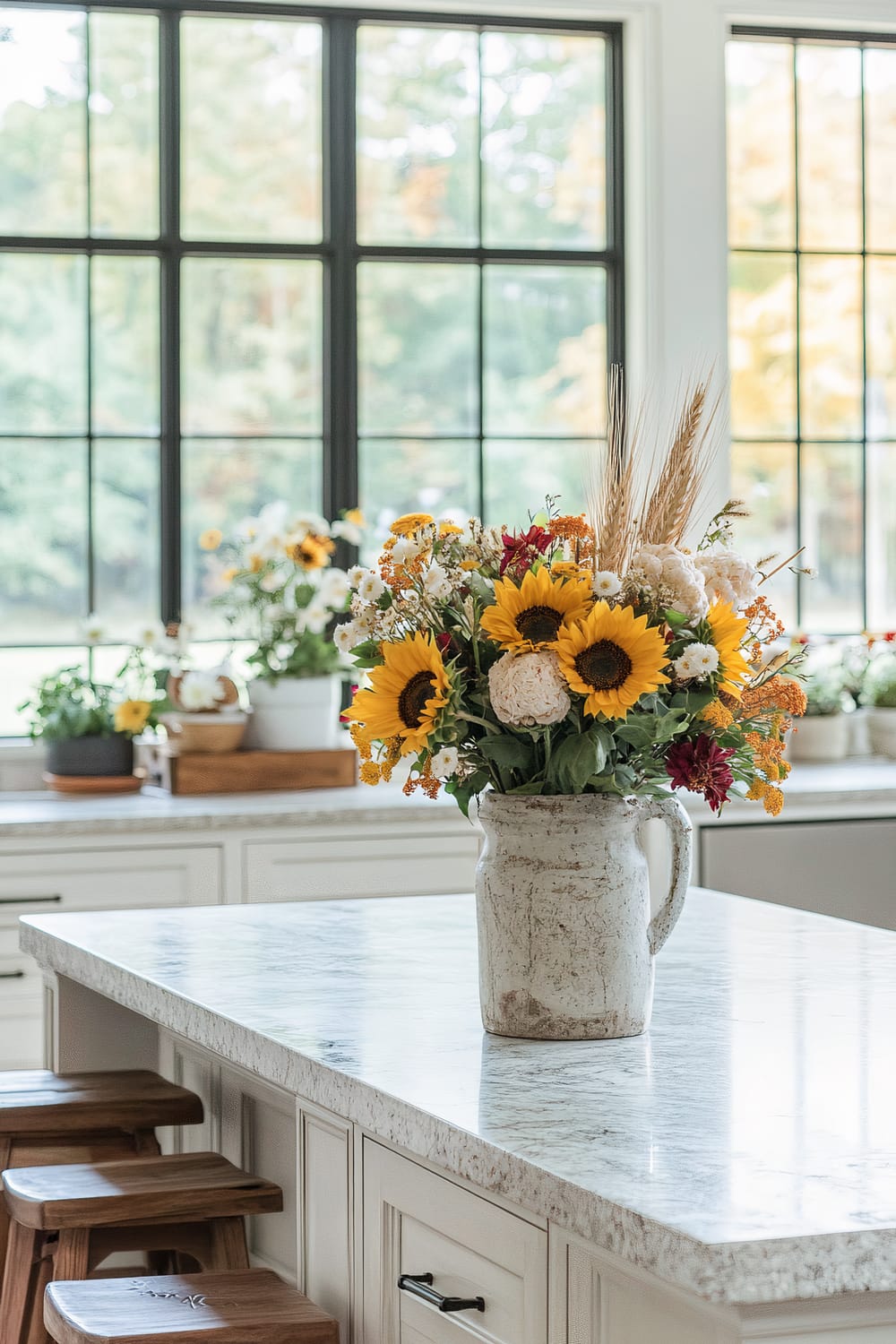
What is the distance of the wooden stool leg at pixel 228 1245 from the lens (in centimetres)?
196

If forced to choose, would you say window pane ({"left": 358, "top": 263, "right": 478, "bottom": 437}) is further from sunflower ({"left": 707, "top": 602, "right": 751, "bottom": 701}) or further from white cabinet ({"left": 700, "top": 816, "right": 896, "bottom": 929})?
sunflower ({"left": 707, "top": 602, "right": 751, "bottom": 701})

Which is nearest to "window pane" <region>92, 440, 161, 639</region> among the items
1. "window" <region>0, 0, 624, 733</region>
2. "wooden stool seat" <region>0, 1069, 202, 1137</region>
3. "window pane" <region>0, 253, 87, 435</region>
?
"window" <region>0, 0, 624, 733</region>

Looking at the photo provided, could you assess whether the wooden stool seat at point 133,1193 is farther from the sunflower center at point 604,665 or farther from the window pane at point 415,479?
the window pane at point 415,479

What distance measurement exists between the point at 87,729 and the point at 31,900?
627 millimetres

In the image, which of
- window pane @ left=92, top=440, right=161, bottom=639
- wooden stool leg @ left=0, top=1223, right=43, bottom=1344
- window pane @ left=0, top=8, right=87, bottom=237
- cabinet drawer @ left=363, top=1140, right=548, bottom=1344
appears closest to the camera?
cabinet drawer @ left=363, top=1140, right=548, bottom=1344

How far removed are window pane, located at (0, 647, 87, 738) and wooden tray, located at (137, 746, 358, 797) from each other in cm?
42

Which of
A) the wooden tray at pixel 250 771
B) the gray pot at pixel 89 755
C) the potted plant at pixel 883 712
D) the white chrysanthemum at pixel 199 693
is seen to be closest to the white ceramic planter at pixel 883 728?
the potted plant at pixel 883 712

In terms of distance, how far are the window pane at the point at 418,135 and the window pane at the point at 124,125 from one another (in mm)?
534

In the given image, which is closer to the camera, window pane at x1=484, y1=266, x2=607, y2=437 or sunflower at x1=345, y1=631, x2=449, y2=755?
sunflower at x1=345, y1=631, x2=449, y2=755

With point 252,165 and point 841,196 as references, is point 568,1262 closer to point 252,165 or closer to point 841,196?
point 252,165

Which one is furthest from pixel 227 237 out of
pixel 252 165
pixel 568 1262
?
pixel 568 1262

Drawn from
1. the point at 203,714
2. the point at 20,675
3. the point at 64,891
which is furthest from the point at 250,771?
→ the point at 20,675

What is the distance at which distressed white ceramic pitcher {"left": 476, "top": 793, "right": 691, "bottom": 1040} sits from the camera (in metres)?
1.68

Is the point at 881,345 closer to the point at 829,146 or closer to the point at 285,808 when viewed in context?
the point at 829,146
